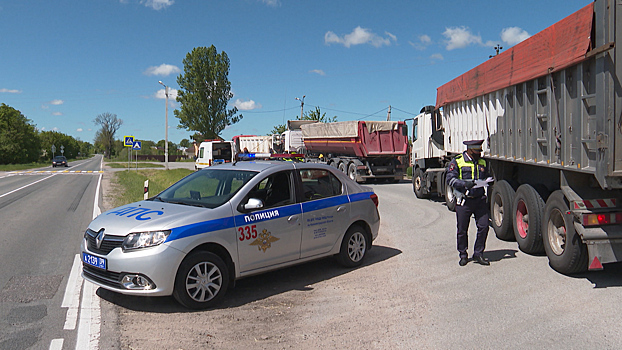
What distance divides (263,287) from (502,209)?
16.4 feet

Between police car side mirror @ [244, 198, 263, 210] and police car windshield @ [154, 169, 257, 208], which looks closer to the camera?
police car side mirror @ [244, 198, 263, 210]

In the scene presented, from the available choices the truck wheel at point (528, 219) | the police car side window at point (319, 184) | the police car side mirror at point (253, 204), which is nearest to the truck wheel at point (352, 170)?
the truck wheel at point (528, 219)

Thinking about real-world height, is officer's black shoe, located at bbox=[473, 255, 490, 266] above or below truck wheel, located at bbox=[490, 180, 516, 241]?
below

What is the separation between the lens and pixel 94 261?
5098 mm

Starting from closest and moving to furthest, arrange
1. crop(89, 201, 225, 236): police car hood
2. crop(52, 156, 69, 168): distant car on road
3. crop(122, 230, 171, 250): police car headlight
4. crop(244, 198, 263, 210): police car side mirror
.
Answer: crop(122, 230, 171, 250): police car headlight
crop(89, 201, 225, 236): police car hood
crop(244, 198, 263, 210): police car side mirror
crop(52, 156, 69, 168): distant car on road

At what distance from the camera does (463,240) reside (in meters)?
6.92

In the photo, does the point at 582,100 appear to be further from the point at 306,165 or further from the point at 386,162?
the point at 386,162

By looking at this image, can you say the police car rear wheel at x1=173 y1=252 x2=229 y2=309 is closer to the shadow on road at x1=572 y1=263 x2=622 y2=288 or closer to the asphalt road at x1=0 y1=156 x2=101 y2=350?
the asphalt road at x1=0 y1=156 x2=101 y2=350

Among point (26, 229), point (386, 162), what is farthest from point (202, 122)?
point (26, 229)

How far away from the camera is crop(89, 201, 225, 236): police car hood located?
16.2 feet

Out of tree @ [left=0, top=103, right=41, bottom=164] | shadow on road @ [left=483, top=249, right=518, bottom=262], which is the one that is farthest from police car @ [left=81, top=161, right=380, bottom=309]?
tree @ [left=0, top=103, right=41, bottom=164]

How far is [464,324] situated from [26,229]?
9412 millimetres

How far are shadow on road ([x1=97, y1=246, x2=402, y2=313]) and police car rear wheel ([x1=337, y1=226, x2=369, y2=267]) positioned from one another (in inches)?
5.2

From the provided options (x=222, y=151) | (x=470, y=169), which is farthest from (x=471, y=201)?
(x=222, y=151)
